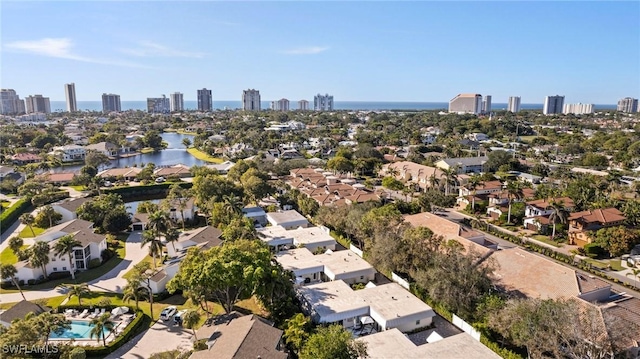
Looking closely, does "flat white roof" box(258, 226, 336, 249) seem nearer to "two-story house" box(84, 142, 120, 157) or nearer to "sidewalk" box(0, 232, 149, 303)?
"sidewalk" box(0, 232, 149, 303)

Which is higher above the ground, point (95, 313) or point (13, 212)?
point (13, 212)

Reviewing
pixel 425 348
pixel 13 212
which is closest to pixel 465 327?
pixel 425 348

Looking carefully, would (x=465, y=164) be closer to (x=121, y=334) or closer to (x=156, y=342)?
(x=156, y=342)

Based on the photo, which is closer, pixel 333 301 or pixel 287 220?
pixel 333 301

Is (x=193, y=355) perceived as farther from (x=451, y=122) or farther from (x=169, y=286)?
(x=451, y=122)

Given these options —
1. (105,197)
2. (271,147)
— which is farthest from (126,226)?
(271,147)

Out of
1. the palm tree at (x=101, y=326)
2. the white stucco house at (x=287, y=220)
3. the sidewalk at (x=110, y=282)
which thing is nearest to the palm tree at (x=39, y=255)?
the sidewalk at (x=110, y=282)

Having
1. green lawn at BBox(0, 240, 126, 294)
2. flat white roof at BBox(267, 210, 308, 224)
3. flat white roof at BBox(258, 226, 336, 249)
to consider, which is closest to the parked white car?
green lawn at BBox(0, 240, 126, 294)
